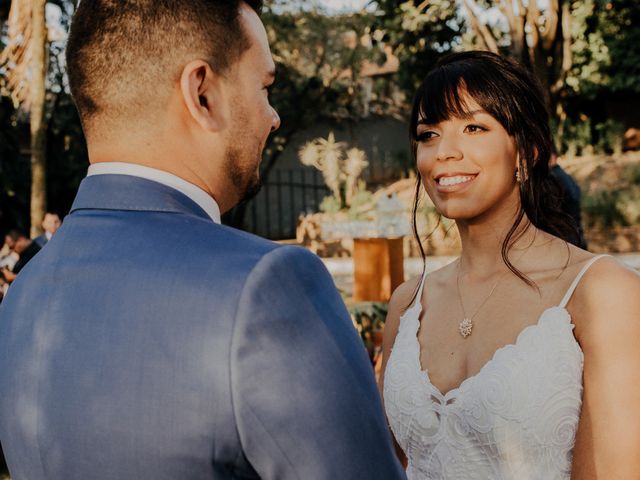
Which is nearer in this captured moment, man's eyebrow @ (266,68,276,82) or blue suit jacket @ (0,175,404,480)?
blue suit jacket @ (0,175,404,480)

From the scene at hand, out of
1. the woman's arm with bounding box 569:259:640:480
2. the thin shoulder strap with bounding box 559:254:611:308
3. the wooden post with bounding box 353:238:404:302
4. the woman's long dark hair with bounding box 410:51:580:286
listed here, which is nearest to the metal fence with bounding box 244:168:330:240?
the wooden post with bounding box 353:238:404:302

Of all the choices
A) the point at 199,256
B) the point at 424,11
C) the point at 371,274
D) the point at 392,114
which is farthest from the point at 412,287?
the point at 392,114

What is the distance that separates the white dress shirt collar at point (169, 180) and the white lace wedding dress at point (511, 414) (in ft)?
4.11

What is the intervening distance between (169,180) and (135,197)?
6 cm

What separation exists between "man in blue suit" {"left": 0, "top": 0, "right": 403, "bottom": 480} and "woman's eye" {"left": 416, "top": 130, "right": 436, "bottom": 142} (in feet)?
4.35

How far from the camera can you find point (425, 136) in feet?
8.26

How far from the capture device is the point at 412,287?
2777 mm

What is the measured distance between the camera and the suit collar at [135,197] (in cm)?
112

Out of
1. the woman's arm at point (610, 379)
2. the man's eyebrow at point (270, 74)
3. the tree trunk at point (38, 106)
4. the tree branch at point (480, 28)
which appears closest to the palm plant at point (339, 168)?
the tree branch at point (480, 28)

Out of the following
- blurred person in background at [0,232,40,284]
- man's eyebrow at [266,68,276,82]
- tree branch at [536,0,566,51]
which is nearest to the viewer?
man's eyebrow at [266,68,276,82]

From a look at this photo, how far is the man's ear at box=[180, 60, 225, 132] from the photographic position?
1110 mm

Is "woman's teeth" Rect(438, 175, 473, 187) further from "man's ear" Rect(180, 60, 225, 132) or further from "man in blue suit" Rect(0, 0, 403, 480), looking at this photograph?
"man's ear" Rect(180, 60, 225, 132)

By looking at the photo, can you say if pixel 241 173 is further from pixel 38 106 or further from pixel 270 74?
pixel 38 106

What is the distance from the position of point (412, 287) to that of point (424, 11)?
13.5 metres
